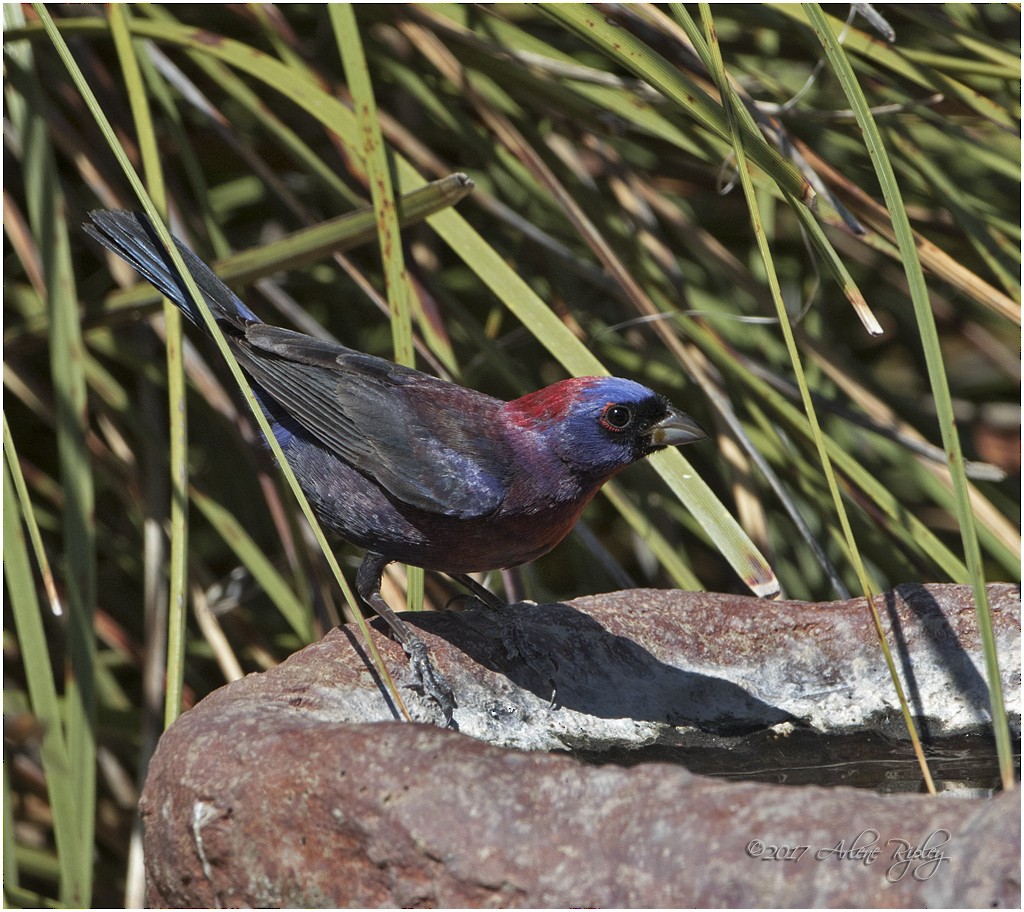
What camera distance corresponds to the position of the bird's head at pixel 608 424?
2795mm

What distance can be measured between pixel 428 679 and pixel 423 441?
26.7 inches

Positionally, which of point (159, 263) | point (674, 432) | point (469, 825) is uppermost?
point (159, 263)

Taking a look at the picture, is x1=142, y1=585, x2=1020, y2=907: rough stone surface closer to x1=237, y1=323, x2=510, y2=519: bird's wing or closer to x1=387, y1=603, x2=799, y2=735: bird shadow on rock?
x1=387, y1=603, x2=799, y2=735: bird shadow on rock

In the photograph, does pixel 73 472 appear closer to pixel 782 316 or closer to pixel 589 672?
pixel 589 672

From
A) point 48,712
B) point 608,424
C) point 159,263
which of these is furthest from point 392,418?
point 48,712

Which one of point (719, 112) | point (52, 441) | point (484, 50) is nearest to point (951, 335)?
point (484, 50)

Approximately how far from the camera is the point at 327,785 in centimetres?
167

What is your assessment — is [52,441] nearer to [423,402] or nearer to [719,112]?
[423,402]

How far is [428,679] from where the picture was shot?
7.98 feet

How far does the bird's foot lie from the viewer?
2.43 meters

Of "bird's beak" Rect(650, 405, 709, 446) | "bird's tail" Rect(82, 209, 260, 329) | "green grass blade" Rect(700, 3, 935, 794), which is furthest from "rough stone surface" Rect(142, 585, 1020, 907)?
"bird's tail" Rect(82, 209, 260, 329)

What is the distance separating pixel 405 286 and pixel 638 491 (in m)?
1.29

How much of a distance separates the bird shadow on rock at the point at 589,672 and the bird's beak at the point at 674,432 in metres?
0.44

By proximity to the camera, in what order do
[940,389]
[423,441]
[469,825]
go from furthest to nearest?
[423,441]
[940,389]
[469,825]
